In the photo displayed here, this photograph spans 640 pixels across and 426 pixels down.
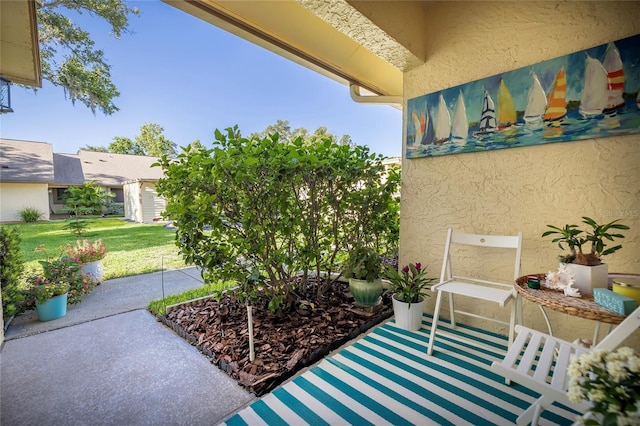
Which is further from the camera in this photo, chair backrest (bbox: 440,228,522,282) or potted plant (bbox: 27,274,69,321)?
potted plant (bbox: 27,274,69,321)

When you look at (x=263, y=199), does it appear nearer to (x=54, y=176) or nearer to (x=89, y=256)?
(x=89, y=256)

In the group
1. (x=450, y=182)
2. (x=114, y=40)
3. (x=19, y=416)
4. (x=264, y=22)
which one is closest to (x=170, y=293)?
(x=19, y=416)

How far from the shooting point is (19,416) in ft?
4.77

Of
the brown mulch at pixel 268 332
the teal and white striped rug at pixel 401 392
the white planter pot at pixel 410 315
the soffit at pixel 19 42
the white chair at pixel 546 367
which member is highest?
the soffit at pixel 19 42

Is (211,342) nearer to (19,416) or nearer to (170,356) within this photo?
(170,356)

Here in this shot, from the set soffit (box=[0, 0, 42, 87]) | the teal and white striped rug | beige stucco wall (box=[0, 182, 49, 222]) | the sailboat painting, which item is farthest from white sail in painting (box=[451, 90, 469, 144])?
beige stucco wall (box=[0, 182, 49, 222])

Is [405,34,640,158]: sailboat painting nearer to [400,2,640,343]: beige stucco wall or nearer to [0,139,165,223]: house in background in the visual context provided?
[400,2,640,343]: beige stucco wall

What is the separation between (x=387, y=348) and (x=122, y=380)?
6.30ft

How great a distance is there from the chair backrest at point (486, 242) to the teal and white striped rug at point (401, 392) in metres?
0.62

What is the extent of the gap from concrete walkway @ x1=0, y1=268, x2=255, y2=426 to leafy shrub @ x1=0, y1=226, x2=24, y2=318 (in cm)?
22

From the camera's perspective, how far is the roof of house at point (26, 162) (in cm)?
600

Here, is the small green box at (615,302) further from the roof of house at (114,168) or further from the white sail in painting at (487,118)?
the roof of house at (114,168)

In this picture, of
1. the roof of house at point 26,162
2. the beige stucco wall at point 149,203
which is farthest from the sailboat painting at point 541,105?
the beige stucco wall at point 149,203

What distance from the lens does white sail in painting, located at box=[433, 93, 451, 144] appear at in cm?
A: 241
